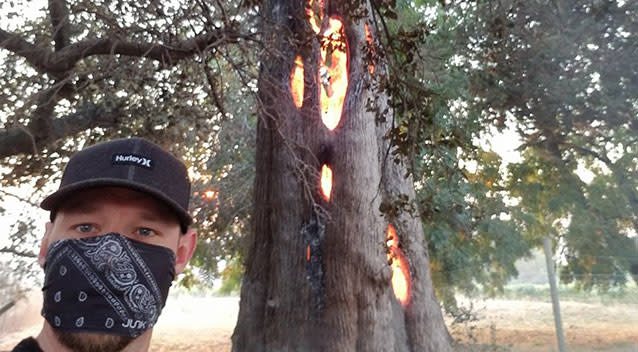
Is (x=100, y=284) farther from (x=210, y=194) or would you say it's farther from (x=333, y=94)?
(x=210, y=194)

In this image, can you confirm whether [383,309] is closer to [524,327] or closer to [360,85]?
[360,85]

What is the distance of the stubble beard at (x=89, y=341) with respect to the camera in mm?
1681

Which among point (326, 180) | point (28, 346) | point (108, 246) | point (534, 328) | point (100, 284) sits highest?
point (326, 180)

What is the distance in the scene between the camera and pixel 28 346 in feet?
5.43

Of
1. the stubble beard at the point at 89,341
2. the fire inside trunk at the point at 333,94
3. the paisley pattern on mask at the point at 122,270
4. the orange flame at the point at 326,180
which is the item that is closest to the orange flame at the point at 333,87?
the fire inside trunk at the point at 333,94

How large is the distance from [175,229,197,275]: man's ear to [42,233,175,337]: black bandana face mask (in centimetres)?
11

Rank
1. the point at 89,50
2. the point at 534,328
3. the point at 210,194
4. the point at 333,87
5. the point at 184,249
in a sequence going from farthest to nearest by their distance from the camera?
1. the point at 534,328
2. the point at 210,194
3. the point at 333,87
4. the point at 89,50
5. the point at 184,249

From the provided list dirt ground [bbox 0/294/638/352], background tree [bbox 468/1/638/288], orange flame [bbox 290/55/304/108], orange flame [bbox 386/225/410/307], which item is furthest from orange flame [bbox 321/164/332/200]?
dirt ground [bbox 0/294/638/352]

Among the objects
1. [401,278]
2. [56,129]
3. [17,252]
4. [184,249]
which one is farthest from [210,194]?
[184,249]

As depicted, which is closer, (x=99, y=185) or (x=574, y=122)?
(x=99, y=185)

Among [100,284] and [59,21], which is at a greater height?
[59,21]

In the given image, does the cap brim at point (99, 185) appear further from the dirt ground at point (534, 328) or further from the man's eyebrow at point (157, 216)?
the dirt ground at point (534, 328)

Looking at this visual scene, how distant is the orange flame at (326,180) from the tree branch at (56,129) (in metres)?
2.61

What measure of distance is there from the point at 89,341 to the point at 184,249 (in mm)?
447
